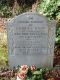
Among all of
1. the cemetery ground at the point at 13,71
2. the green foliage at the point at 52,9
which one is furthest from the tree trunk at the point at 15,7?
the cemetery ground at the point at 13,71

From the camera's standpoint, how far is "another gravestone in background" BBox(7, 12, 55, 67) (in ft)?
17.8

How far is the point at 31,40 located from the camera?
566 centimetres

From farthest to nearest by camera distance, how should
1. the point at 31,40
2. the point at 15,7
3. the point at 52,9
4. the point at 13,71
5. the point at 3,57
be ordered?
the point at 15,7 → the point at 52,9 → the point at 3,57 → the point at 13,71 → the point at 31,40

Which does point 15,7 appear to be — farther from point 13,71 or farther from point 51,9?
point 13,71

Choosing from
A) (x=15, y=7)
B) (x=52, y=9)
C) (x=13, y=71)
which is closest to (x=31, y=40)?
(x=13, y=71)

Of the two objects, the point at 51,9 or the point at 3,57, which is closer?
the point at 3,57

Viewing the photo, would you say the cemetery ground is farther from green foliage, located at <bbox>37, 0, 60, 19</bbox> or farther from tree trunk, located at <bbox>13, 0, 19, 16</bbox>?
tree trunk, located at <bbox>13, 0, 19, 16</bbox>

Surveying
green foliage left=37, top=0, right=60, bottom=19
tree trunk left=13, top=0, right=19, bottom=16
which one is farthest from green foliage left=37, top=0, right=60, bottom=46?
tree trunk left=13, top=0, right=19, bottom=16

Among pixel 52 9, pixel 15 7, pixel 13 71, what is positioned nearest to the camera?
pixel 13 71

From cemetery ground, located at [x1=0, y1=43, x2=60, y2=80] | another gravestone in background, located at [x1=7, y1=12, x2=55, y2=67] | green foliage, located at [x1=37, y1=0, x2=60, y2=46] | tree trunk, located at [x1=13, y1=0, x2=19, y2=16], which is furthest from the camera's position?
tree trunk, located at [x1=13, y1=0, x2=19, y2=16]

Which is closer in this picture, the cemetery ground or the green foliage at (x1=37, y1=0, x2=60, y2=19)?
the cemetery ground

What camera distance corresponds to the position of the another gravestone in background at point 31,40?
542cm

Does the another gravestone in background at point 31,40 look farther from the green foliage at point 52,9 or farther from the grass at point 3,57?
the green foliage at point 52,9

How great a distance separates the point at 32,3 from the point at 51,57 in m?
4.12
